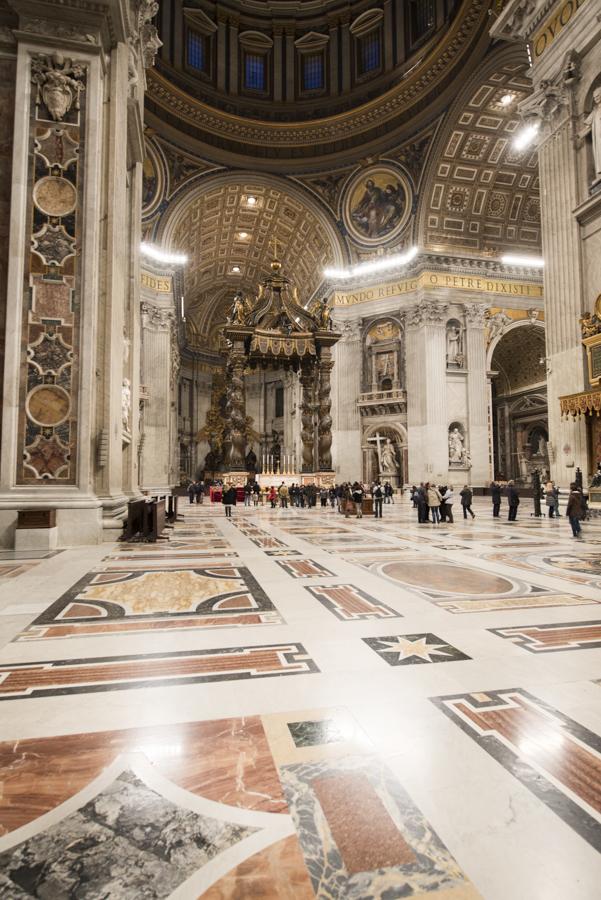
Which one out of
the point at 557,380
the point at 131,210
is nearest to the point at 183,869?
the point at 131,210

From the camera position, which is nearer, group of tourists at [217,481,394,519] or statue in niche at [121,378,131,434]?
statue in niche at [121,378,131,434]

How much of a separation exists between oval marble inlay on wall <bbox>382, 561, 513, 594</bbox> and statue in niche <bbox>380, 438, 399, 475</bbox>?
66.7 feet

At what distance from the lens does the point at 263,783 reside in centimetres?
152

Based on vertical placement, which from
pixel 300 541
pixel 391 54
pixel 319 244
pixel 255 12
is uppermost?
pixel 255 12

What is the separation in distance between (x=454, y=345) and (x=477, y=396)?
2805mm

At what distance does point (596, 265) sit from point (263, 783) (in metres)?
14.0

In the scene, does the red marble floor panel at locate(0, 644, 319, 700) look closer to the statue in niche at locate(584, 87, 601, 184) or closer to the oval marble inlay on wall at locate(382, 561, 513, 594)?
the oval marble inlay on wall at locate(382, 561, 513, 594)

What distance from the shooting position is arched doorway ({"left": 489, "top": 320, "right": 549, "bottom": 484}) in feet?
88.1

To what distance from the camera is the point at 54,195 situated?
7754 mm

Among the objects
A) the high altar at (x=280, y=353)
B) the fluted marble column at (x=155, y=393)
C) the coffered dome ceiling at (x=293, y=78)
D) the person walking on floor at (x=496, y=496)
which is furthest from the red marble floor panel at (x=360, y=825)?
the coffered dome ceiling at (x=293, y=78)

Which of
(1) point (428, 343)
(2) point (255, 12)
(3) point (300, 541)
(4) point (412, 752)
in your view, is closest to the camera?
(4) point (412, 752)

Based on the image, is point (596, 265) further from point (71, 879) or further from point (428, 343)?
point (71, 879)

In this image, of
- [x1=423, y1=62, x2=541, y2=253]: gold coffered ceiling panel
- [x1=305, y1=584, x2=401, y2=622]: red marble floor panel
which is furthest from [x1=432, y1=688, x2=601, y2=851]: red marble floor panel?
[x1=423, y1=62, x2=541, y2=253]: gold coffered ceiling panel

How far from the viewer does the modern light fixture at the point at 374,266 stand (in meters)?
26.0
